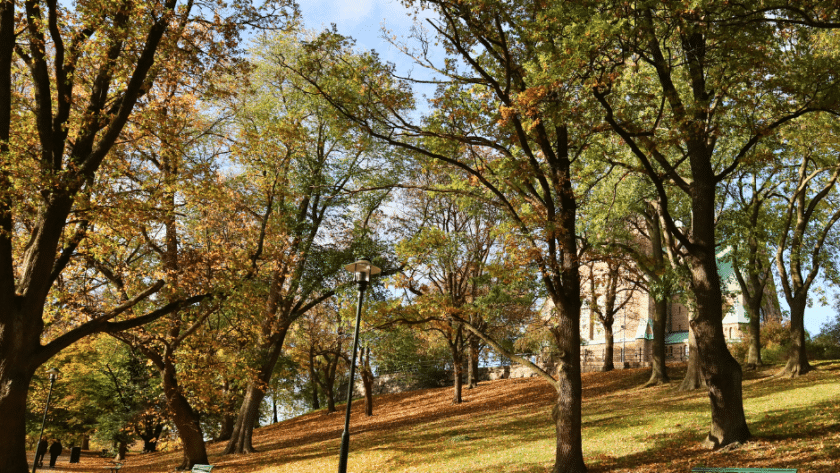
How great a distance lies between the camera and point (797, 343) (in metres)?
19.1

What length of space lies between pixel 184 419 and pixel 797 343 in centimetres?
2035

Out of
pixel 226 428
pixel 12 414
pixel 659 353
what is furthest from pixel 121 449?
pixel 659 353

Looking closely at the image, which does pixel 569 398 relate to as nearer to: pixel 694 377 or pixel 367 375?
pixel 694 377

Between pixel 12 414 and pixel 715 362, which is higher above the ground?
pixel 715 362

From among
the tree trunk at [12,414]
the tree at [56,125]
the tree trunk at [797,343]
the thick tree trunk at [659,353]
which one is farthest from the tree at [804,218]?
the tree trunk at [12,414]

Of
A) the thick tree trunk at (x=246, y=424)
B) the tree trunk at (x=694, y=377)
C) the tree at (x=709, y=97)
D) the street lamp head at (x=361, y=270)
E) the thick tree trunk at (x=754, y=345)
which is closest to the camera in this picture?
the tree at (x=709, y=97)

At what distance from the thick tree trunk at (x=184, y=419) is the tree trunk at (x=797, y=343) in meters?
19.7

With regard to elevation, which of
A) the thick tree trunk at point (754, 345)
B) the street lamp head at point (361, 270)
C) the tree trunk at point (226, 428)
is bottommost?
the tree trunk at point (226, 428)

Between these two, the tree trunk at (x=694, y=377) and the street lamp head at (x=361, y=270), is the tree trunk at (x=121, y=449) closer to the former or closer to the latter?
the street lamp head at (x=361, y=270)

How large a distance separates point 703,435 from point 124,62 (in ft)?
46.1

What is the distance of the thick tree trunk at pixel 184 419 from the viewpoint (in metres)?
17.0

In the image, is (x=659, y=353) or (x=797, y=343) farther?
(x=659, y=353)

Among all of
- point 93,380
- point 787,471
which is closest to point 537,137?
point 787,471

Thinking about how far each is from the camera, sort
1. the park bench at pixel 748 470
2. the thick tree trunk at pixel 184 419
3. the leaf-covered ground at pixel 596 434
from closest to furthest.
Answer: the park bench at pixel 748 470
the leaf-covered ground at pixel 596 434
the thick tree trunk at pixel 184 419
